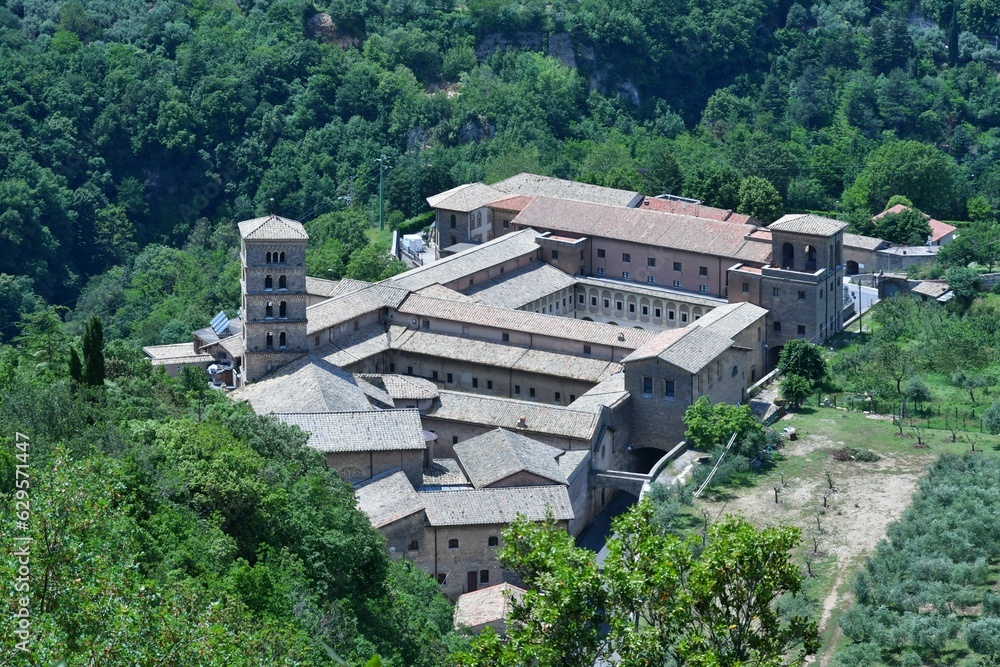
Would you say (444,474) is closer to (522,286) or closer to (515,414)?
(515,414)

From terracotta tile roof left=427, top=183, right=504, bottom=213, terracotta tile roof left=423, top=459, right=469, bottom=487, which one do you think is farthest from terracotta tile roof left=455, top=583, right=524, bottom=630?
terracotta tile roof left=427, top=183, right=504, bottom=213

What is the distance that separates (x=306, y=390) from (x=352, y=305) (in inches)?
348

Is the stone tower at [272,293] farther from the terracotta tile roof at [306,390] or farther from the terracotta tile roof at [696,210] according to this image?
the terracotta tile roof at [696,210]

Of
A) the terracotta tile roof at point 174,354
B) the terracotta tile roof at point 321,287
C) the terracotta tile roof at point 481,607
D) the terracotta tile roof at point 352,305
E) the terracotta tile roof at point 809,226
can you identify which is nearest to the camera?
the terracotta tile roof at point 481,607

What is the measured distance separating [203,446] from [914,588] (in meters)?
20.9

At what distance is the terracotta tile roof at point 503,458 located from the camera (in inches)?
2315

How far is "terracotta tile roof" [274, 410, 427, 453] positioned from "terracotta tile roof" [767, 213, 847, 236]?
893 inches

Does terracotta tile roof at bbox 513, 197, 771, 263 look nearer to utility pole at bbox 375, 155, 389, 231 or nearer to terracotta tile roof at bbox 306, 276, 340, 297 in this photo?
terracotta tile roof at bbox 306, 276, 340, 297

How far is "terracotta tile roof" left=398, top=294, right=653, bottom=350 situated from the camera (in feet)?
224

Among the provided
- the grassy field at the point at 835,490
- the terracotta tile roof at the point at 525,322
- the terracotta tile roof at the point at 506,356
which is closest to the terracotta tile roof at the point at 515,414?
the terracotta tile roof at the point at 506,356

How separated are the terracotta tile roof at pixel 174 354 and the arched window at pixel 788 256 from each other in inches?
999

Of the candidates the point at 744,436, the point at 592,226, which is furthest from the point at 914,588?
the point at 592,226

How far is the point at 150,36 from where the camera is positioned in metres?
116

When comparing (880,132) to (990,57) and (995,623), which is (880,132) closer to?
(990,57)
